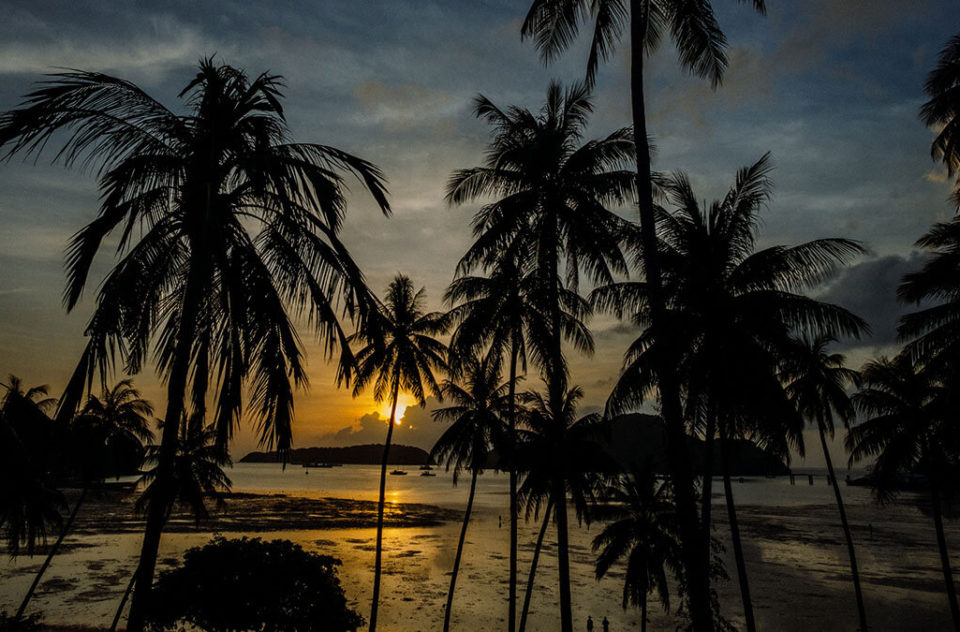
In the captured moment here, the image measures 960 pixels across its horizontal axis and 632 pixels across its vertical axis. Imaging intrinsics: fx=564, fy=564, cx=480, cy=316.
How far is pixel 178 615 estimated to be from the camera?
27.5ft

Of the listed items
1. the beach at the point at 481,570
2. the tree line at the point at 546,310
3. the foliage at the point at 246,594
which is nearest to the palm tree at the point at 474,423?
the tree line at the point at 546,310

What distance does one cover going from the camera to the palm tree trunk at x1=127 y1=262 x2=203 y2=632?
19.5 feet

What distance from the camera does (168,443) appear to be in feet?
21.8

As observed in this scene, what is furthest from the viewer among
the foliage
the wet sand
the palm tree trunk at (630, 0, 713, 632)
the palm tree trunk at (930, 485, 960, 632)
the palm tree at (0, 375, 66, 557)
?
the wet sand

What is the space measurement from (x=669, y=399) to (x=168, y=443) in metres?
8.13

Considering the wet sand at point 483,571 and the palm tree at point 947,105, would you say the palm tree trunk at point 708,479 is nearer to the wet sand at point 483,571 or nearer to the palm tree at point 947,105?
the palm tree at point 947,105

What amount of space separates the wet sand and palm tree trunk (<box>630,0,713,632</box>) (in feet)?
59.2

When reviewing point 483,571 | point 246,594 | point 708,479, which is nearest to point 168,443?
point 246,594

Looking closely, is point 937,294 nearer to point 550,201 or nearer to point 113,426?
point 550,201

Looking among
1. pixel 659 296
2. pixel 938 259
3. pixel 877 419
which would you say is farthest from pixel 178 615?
pixel 877 419

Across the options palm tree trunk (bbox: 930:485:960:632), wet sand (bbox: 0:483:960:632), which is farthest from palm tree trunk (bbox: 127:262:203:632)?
palm tree trunk (bbox: 930:485:960:632)

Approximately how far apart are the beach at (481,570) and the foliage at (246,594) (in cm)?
1775

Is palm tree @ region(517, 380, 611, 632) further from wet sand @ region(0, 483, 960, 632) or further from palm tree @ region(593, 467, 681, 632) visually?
wet sand @ region(0, 483, 960, 632)

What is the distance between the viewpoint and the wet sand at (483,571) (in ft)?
90.8
